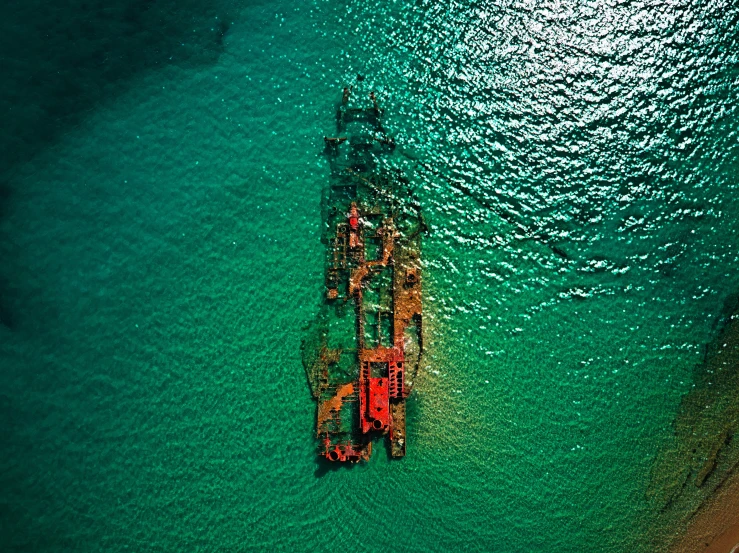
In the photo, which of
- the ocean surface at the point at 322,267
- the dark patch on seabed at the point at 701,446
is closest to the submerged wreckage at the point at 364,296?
the ocean surface at the point at 322,267

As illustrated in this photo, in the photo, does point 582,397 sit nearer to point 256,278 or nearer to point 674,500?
point 674,500

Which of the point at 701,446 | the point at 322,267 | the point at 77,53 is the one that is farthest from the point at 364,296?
the point at 77,53

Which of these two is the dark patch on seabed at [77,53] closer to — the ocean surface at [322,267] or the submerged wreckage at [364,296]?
the ocean surface at [322,267]

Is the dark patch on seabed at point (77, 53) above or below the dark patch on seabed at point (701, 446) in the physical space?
above

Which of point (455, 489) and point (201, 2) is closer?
point (455, 489)

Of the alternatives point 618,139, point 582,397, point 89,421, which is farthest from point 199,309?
point 618,139

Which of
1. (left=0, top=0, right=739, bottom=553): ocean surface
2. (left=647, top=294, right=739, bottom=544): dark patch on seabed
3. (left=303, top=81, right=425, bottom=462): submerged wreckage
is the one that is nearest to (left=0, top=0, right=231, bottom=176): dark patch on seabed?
(left=0, top=0, right=739, bottom=553): ocean surface
